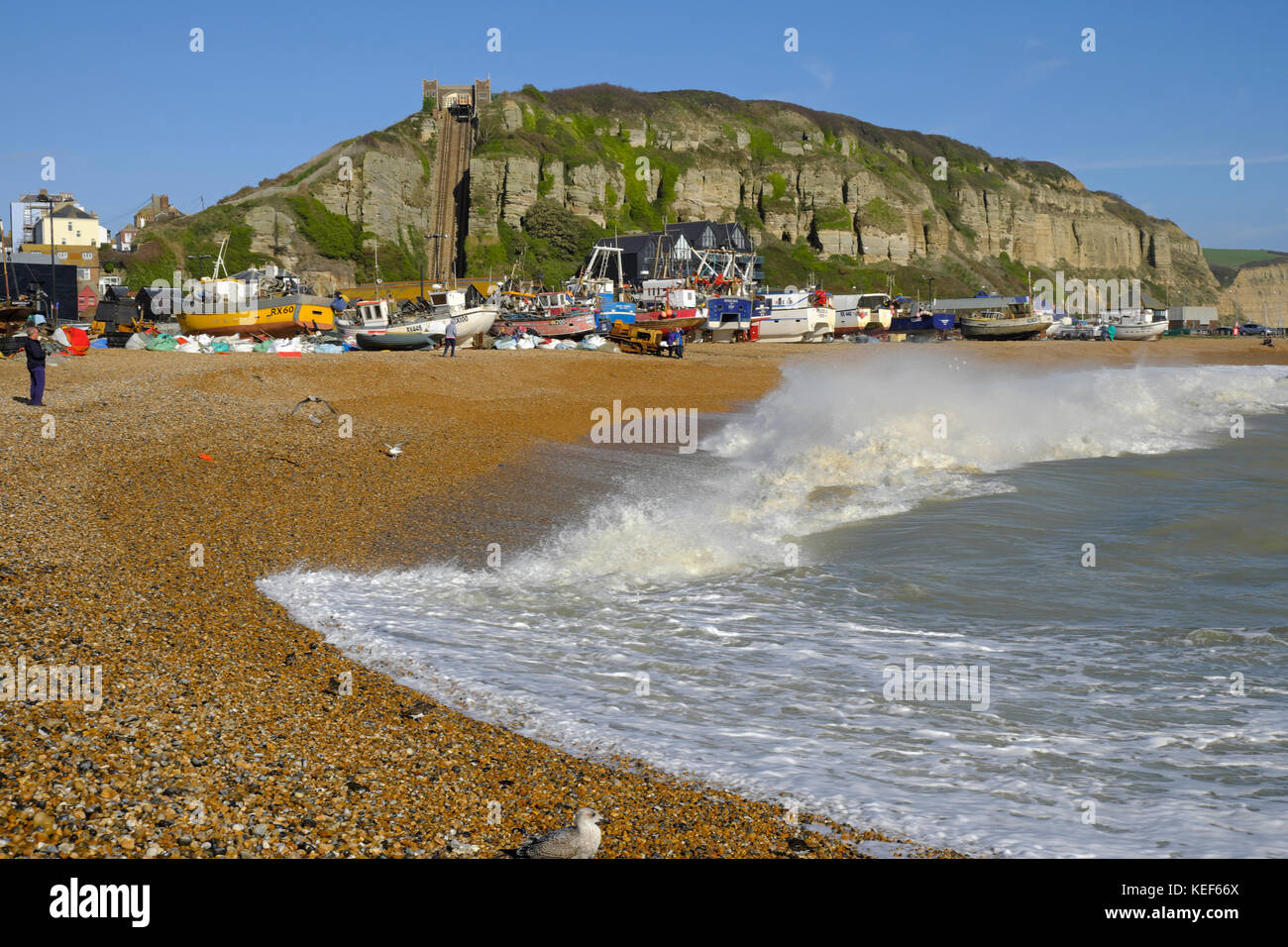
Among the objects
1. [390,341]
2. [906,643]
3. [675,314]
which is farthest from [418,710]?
[675,314]

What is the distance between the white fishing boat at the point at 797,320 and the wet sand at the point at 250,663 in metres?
44.6

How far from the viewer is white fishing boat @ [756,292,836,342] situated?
5988cm

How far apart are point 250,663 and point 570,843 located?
10.5 feet

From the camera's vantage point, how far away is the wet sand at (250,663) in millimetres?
4039

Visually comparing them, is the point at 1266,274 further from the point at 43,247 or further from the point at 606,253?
the point at 43,247

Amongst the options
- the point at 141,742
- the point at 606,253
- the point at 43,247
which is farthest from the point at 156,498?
the point at 43,247

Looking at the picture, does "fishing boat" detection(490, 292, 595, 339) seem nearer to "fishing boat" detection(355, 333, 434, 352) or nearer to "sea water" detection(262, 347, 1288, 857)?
"fishing boat" detection(355, 333, 434, 352)

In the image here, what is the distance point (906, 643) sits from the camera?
7469mm

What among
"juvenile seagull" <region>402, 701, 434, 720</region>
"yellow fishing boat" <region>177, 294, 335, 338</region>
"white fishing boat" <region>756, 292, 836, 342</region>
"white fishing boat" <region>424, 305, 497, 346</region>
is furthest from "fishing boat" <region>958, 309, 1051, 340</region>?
"juvenile seagull" <region>402, 701, 434, 720</region>

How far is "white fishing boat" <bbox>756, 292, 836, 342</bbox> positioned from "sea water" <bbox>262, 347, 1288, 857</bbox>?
45.1 metres

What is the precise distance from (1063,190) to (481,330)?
14756cm

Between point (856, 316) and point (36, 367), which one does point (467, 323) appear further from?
point (856, 316)

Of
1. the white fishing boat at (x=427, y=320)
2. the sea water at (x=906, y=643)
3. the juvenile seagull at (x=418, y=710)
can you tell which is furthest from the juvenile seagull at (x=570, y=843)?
the white fishing boat at (x=427, y=320)

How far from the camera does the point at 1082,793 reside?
4902 millimetres
